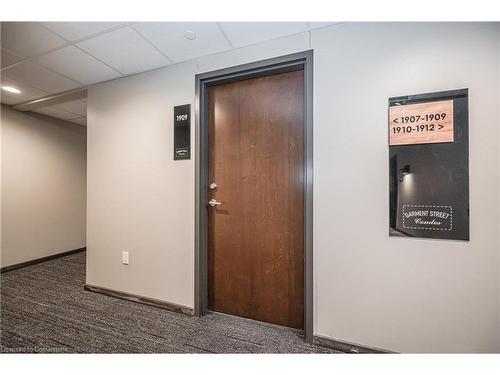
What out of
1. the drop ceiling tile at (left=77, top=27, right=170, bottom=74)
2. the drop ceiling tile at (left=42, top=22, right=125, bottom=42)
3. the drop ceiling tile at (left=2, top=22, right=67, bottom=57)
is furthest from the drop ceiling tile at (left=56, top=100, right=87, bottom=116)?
the drop ceiling tile at (left=42, top=22, right=125, bottom=42)

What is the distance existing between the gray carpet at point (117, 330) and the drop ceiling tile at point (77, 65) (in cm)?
228

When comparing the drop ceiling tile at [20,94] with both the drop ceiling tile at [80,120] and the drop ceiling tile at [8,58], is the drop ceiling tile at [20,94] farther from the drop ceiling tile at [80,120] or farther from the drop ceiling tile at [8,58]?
the drop ceiling tile at [80,120]

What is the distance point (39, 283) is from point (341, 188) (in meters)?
3.58

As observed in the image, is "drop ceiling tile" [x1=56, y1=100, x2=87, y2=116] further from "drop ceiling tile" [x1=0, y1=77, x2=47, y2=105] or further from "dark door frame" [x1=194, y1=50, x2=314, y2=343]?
"dark door frame" [x1=194, y1=50, x2=314, y2=343]

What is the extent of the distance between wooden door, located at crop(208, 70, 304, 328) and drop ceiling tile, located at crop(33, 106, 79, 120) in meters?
2.81

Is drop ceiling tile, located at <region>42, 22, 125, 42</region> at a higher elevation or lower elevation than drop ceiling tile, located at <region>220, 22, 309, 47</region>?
lower

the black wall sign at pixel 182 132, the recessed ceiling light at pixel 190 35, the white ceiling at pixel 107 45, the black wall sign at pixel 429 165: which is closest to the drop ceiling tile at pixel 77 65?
the white ceiling at pixel 107 45

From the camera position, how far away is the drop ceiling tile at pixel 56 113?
3.29 metres

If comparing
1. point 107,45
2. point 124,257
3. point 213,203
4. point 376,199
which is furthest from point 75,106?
point 376,199

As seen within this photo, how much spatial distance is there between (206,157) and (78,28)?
129 cm

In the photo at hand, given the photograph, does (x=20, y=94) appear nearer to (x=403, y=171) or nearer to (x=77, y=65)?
(x=77, y=65)

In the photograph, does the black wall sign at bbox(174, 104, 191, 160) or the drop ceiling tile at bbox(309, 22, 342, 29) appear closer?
the drop ceiling tile at bbox(309, 22, 342, 29)

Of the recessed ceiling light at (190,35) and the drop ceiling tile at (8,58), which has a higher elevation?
the recessed ceiling light at (190,35)

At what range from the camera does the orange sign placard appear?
133 cm
